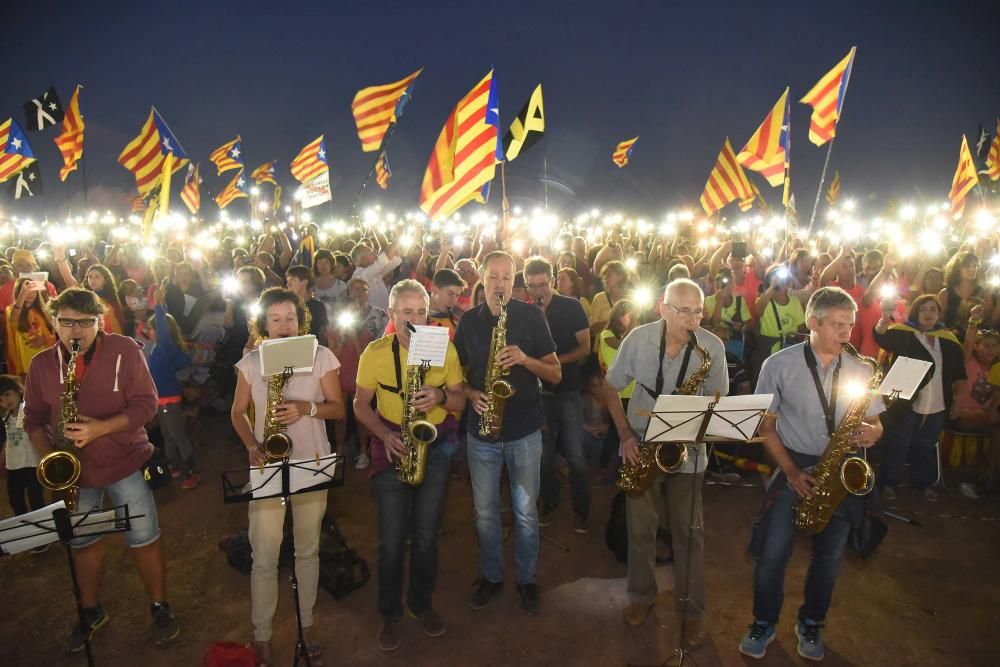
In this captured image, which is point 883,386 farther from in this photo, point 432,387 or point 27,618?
point 27,618

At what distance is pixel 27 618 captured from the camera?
4867mm

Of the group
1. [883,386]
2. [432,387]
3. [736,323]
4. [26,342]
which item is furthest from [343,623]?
[736,323]

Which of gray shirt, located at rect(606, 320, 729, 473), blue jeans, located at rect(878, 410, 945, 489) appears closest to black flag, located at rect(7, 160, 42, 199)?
gray shirt, located at rect(606, 320, 729, 473)

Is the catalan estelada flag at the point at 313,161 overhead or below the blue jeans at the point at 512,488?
overhead

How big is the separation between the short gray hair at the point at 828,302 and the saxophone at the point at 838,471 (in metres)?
0.32

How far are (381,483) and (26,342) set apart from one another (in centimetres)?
597

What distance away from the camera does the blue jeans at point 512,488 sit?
464 cm

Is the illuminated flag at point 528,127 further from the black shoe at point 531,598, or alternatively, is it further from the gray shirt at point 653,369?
the black shoe at point 531,598

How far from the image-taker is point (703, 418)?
379 centimetres

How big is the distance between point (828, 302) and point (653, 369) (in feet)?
4.46

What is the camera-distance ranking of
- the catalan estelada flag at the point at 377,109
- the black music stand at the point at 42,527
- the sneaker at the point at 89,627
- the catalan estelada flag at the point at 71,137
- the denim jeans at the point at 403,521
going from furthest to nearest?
the catalan estelada flag at the point at 71,137 < the catalan estelada flag at the point at 377,109 < the sneaker at the point at 89,627 < the denim jeans at the point at 403,521 < the black music stand at the point at 42,527

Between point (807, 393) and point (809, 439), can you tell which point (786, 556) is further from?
point (807, 393)

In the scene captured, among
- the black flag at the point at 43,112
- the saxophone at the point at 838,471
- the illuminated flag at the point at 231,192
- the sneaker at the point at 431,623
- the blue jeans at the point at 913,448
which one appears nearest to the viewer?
the saxophone at the point at 838,471

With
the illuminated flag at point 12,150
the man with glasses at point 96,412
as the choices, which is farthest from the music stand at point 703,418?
the illuminated flag at point 12,150
